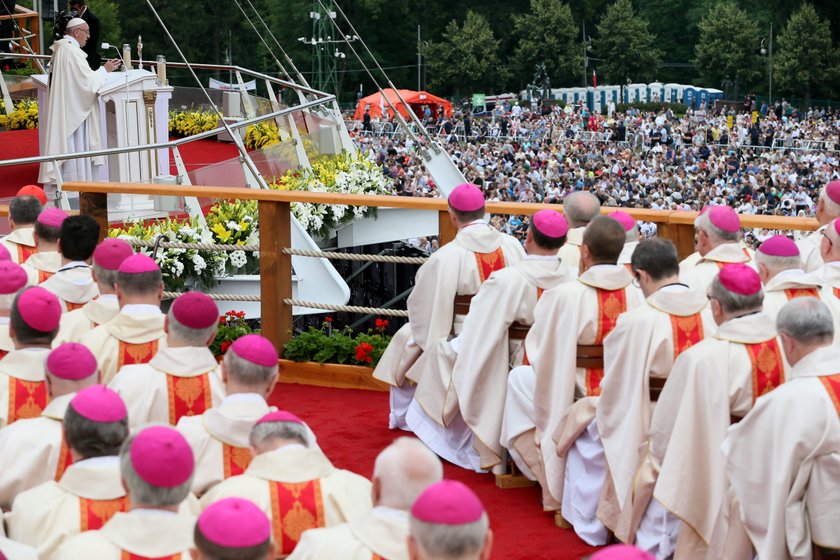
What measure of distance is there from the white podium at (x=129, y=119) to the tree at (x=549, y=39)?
193 feet

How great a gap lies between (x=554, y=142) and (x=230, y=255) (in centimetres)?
4244

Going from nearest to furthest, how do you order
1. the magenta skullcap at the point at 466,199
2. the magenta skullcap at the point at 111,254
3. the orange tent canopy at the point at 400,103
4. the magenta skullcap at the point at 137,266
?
the magenta skullcap at the point at 137,266, the magenta skullcap at the point at 111,254, the magenta skullcap at the point at 466,199, the orange tent canopy at the point at 400,103

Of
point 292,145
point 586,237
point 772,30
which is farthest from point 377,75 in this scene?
point 586,237

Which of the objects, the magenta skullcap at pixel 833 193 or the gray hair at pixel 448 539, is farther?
the magenta skullcap at pixel 833 193

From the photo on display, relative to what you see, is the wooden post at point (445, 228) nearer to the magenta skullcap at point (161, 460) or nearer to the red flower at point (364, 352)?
the red flower at point (364, 352)

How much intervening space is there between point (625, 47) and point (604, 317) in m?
67.9

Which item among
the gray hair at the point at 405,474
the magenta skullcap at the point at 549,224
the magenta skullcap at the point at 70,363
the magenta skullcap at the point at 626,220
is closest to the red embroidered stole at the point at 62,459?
the magenta skullcap at the point at 70,363

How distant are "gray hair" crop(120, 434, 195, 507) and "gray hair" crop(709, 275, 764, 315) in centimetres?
265

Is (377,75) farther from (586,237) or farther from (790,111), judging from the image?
(586,237)

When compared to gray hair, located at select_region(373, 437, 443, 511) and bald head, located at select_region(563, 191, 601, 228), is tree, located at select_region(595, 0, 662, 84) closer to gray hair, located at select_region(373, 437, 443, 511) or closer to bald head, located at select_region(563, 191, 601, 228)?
bald head, located at select_region(563, 191, 601, 228)

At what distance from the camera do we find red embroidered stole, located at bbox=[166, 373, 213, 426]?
522 cm

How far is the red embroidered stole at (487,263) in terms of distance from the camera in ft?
23.5

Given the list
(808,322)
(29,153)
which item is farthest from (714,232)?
(29,153)

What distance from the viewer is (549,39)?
2849 inches
